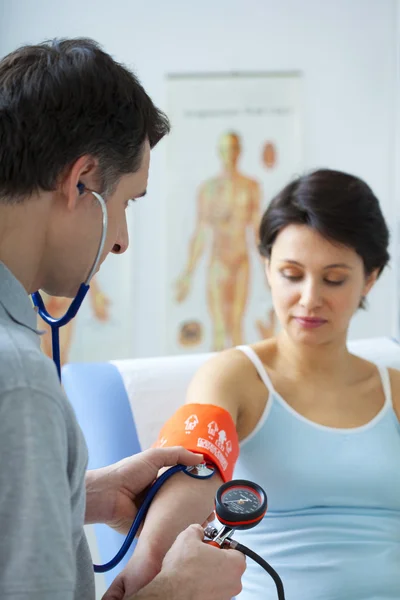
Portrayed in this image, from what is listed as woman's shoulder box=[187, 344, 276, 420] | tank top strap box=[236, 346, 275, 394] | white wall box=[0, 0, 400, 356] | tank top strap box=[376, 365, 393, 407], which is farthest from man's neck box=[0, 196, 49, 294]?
white wall box=[0, 0, 400, 356]

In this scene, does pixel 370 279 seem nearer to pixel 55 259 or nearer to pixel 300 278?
pixel 300 278

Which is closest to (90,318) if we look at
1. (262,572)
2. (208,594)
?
(262,572)

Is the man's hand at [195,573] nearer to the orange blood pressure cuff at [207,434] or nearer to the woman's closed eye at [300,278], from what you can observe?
the orange blood pressure cuff at [207,434]

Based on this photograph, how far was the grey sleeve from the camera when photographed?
68 centimetres

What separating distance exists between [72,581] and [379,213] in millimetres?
1261

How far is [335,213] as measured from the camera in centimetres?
167

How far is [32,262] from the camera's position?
0.83 meters

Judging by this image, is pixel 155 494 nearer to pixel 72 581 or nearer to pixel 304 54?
pixel 72 581

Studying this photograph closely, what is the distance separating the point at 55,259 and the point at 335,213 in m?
0.95

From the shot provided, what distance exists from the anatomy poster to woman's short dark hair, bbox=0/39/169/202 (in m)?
2.73

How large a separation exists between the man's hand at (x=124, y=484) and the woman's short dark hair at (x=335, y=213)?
2.17ft

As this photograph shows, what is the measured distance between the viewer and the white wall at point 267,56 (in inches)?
140

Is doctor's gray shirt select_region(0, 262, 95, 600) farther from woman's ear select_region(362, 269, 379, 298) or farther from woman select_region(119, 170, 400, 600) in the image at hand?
woman's ear select_region(362, 269, 379, 298)

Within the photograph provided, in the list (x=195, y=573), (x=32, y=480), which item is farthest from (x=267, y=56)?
(x=32, y=480)
